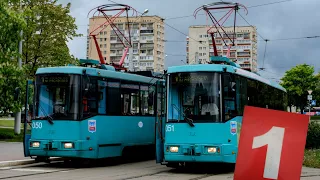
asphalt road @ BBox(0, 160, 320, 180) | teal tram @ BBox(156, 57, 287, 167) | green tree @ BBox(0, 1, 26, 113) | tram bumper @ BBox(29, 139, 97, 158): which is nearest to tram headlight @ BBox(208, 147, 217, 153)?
teal tram @ BBox(156, 57, 287, 167)

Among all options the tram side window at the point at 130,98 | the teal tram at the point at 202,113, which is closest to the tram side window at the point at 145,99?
the tram side window at the point at 130,98

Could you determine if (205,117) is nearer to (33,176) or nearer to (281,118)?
(33,176)

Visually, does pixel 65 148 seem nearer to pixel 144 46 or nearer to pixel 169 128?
pixel 169 128

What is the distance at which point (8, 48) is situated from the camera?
25297 mm

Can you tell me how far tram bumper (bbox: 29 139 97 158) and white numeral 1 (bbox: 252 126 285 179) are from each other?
11.6 metres

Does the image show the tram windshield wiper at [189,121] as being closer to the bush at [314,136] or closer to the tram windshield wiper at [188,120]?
the tram windshield wiper at [188,120]

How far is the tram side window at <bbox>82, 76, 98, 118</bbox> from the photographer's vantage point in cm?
1593

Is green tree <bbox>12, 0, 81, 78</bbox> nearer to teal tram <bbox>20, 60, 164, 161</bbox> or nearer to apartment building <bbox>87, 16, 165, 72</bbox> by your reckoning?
teal tram <bbox>20, 60, 164, 161</bbox>

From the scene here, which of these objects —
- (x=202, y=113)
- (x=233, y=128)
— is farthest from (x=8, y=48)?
(x=233, y=128)

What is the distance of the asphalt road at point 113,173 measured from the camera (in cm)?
1341

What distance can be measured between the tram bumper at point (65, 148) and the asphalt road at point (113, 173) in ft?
1.51

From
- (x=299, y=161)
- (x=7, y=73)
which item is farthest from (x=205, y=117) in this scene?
(x=7, y=73)

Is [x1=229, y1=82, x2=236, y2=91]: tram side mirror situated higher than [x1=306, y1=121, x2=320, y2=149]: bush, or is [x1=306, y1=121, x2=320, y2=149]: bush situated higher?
[x1=229, y1=82, x2=236, y2=91]: tram side mirror

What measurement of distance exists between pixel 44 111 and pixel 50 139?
88 centimetres
